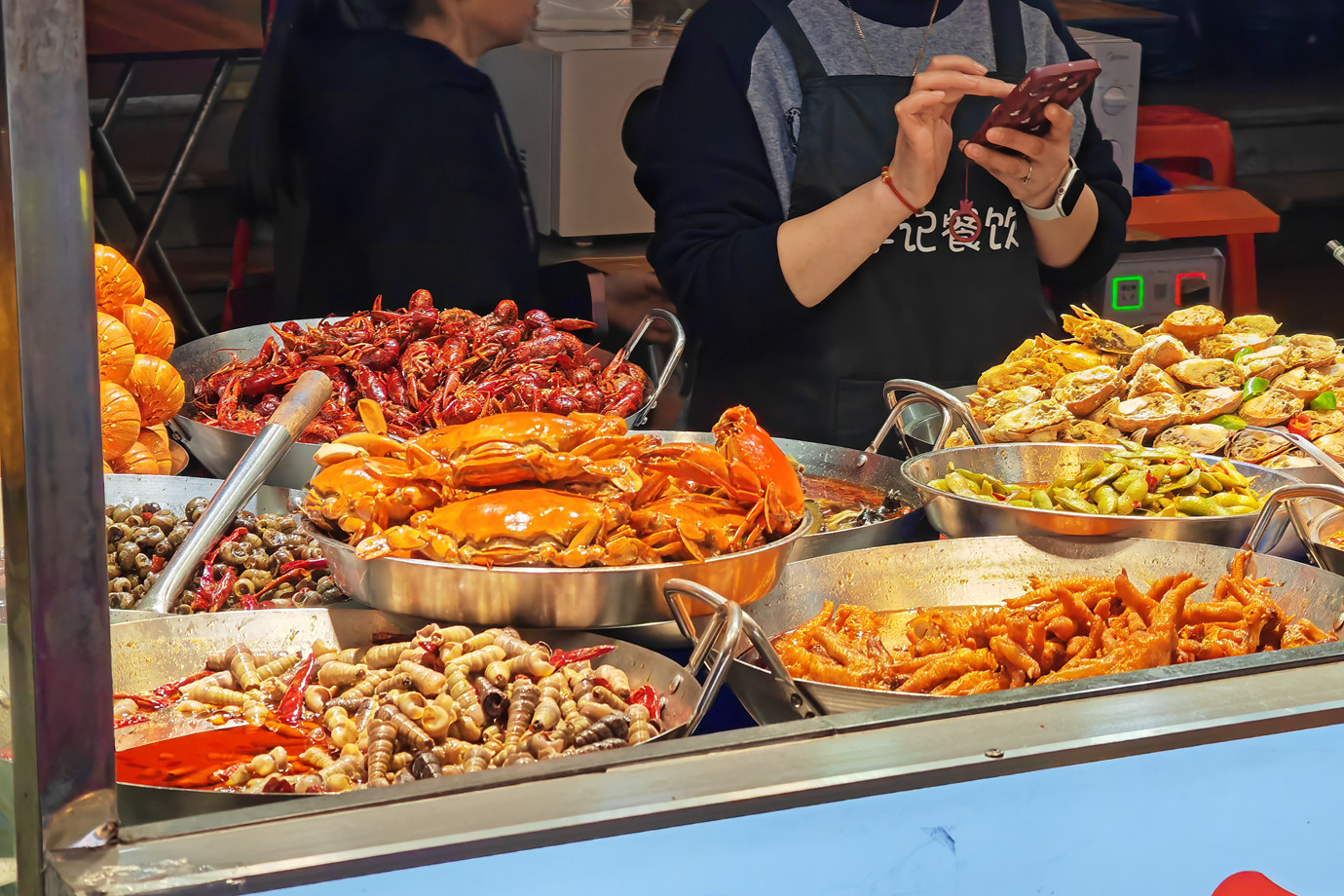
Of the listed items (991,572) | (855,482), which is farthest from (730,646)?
(855,482)

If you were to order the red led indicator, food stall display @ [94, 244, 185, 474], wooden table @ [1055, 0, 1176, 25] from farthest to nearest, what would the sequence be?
1. the red led indicator
2. wooden table @ [1055, 0, 1176, 25]
3. food stall display @ [94, 244, 185, 474]

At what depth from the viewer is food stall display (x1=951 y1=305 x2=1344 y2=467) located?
2.15 meters

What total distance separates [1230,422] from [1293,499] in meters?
0.58

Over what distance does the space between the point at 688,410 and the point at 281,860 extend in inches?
85.7

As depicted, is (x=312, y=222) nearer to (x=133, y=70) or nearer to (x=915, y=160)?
(x=133, y=70)

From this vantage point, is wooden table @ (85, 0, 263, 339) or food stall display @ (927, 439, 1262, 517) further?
wooden table @ (85, 0, 263, 339)

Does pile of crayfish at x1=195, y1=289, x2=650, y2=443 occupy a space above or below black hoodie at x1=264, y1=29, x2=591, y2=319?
below

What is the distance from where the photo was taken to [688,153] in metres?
2.67

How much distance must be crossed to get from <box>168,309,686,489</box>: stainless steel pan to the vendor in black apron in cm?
23

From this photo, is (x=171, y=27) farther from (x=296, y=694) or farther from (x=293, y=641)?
(x=296, y=694)

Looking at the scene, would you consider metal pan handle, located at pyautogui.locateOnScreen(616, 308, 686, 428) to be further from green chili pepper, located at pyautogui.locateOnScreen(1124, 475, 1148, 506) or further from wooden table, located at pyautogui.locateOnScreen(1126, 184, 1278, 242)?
wooden table, located at pyautogui.locateOnScreen(1126, 184, 1278, 242)

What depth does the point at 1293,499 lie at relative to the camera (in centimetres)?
164

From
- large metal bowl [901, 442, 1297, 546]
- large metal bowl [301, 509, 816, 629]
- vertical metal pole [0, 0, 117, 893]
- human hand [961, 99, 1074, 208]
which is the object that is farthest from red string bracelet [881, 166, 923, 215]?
vertical metal pole [0, 0, 117, 893]

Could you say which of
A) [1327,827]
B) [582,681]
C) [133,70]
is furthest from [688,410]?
[1327,827]
